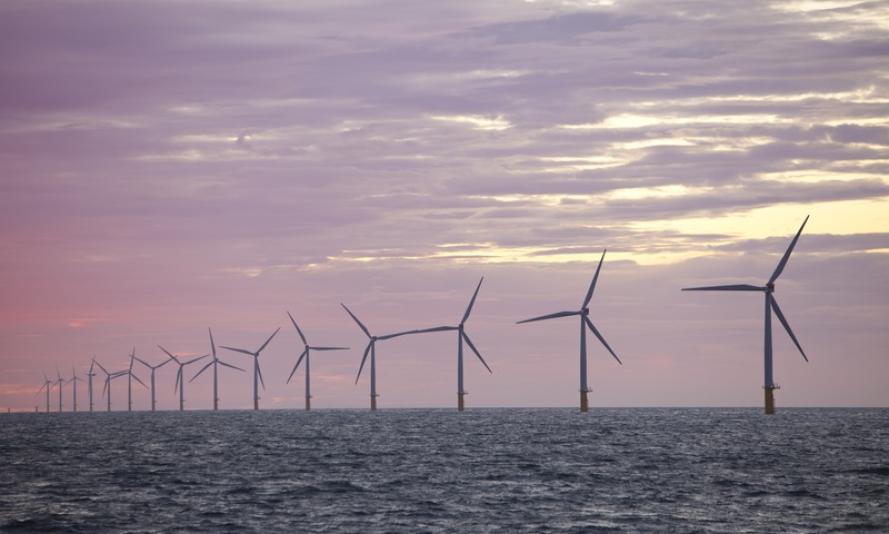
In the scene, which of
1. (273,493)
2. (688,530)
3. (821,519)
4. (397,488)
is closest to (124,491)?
(273,493)

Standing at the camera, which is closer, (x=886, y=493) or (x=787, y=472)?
(x=886, y=493)

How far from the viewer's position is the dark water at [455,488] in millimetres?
70188

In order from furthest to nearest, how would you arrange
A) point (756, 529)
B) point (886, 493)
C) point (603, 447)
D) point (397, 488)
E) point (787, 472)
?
point (603, 447) → point (787, 472) → point (397, 488) → point (886, 493) → point (756, 529)

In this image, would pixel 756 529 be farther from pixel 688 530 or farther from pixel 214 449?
pixel 214 449

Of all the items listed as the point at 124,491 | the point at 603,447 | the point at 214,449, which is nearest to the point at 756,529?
the point at 124,491

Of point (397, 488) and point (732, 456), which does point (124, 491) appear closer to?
point (397, 488)

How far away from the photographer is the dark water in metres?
70.2

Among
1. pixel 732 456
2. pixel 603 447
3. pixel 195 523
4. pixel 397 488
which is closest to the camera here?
pixel 195 523

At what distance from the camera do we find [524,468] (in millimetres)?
108688

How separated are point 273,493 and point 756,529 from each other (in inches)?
1450

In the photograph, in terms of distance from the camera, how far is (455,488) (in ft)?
295

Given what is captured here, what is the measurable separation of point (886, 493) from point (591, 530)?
28.5 m

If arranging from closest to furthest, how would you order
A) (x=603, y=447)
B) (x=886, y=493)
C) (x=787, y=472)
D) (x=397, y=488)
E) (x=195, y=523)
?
(x=195, y=523) < (x=886, y=493) < (x=397, y=488) < (x=787, y=472) < (x=603, y=447)

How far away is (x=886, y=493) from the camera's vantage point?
8338 cm
